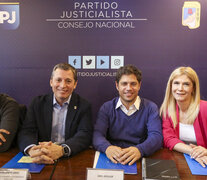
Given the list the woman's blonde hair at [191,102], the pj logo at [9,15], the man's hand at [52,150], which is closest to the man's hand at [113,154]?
the man's hand at [52,150]

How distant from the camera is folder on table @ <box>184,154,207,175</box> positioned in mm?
1188

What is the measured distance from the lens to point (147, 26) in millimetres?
2258

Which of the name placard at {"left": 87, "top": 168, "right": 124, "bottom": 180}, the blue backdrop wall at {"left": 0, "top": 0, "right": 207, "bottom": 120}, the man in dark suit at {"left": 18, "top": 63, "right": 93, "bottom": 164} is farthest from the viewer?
the blue backdrop wall at {"left": 0, "top": 0, "right": 207, "bottom": 120}

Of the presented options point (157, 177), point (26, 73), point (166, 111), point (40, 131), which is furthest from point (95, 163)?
point (26, 73)

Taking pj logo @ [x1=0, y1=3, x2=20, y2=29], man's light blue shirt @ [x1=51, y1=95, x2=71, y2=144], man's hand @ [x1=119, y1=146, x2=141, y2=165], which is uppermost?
pj logo @ [x1=0, y1=3, x2=20, y2=29]

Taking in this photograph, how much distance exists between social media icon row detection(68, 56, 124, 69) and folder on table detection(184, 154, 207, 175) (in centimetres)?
128

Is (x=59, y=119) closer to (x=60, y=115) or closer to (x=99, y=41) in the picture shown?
(x=60, y=115)

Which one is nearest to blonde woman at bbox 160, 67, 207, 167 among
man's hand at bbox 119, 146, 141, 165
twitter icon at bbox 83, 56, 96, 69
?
man's hand at bbox 119, 146, 141, 165

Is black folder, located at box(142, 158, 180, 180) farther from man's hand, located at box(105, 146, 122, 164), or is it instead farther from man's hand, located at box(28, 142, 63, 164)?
man's hand, located at box(28, 142, 63, 164)

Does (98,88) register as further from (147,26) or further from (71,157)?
(71,157)

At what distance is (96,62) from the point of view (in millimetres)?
2332

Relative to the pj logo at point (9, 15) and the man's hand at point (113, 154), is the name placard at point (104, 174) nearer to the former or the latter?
the man's hand at point (113, 154)

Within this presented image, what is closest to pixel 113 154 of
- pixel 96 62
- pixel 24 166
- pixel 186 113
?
pixel 24 166

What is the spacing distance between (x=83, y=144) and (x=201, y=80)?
1.58 metres
